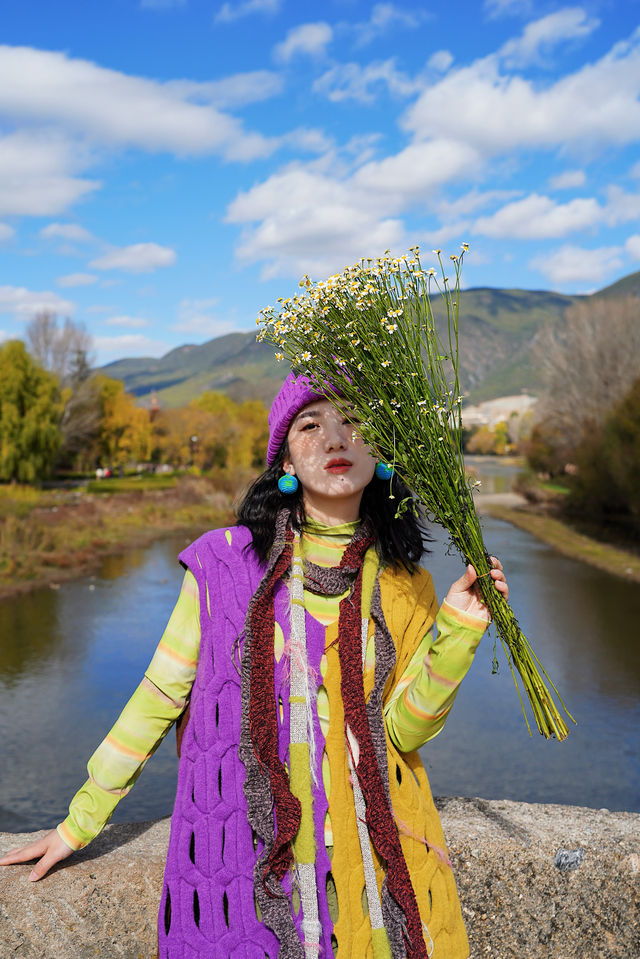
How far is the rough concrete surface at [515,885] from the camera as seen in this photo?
242 cm

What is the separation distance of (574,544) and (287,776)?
24666 mm

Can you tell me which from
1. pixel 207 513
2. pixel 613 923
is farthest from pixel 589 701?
pixel 207 513

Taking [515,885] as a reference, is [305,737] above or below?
above

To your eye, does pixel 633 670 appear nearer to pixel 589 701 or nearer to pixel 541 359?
pixel 589 701

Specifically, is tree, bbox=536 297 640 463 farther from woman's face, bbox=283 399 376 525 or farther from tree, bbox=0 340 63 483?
woman's face, bbox=283 399 376 525

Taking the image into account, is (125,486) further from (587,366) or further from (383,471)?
(383,471)

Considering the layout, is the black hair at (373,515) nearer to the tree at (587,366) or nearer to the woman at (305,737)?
the woman at (305,737)

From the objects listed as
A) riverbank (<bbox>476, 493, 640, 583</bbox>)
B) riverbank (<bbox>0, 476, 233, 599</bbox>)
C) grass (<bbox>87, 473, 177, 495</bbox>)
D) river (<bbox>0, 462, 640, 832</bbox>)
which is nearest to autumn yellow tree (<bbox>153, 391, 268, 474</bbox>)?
grass (<bbox>87, 473, 177, 495</bbox>)

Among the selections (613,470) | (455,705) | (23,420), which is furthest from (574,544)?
(23,420)

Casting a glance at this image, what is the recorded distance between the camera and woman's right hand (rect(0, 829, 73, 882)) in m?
2.24

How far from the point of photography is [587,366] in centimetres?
3803

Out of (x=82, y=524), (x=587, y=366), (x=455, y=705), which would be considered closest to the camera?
(x=455, y=705)

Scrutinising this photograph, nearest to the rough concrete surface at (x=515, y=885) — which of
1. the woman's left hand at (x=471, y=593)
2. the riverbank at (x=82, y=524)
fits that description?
the woman's left hand at (x=471, y=593)

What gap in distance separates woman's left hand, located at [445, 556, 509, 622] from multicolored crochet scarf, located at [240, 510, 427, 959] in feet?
0.65
